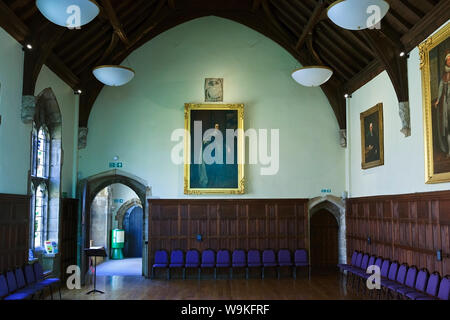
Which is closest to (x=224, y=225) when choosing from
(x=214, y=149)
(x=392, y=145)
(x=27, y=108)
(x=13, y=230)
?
(x=214, y=149)

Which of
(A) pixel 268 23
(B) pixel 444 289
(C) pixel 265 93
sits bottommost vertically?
(B) pixel 444 289

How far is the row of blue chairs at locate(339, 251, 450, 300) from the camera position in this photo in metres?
8.08

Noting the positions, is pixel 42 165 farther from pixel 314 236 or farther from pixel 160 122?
pixel 314 236

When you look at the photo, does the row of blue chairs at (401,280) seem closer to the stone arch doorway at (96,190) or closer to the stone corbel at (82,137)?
the stone arch doorway at (96,190)

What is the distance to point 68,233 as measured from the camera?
13.1 m

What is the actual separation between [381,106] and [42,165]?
9.67m

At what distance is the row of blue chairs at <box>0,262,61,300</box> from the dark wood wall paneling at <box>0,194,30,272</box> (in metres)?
0.25

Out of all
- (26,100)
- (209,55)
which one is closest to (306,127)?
(209,55)

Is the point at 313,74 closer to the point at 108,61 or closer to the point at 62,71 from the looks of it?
the point at 108,61

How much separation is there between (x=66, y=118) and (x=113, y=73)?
3252 mm

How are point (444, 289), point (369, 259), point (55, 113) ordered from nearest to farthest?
point (444, 289), point (369, 259), point (55, 113)

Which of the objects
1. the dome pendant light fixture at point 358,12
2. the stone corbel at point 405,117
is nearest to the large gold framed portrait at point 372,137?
the stone corbel at point 405,117

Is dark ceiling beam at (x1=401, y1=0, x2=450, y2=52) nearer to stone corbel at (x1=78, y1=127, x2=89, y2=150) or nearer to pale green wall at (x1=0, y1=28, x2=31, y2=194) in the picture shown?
pale green wall at (x1=0, y1=28, x2=31, y2=194)

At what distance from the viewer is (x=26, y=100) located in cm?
984
